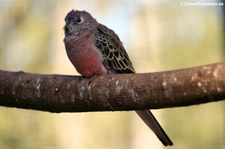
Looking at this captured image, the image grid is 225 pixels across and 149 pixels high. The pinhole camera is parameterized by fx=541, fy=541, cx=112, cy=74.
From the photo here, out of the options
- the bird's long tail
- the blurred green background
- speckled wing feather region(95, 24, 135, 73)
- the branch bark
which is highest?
the branch bark

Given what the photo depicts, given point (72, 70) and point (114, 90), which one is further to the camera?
point (72, 70)

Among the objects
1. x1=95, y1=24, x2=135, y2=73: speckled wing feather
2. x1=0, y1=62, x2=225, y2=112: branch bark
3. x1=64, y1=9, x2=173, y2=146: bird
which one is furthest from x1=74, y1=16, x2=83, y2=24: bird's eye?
x1=0, y1=62, x2=225, y2=112: branch bark

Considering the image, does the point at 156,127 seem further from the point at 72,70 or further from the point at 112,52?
the point at 72,70

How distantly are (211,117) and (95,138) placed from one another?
8.93 feet

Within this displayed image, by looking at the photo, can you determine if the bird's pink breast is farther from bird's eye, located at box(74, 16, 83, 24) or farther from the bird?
bird's eye, located at box(74, 16, 83, 24)

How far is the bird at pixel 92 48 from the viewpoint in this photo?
11.0ft

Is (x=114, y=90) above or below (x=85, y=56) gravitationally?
above

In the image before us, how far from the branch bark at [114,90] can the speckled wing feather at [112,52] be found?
23.0 inches

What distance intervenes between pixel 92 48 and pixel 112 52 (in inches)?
5.6

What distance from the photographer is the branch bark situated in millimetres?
2098

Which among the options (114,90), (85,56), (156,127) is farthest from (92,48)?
(114,90)

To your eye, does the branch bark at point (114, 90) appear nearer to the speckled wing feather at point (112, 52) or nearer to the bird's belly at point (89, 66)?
the bird's belly at point (89, 66)

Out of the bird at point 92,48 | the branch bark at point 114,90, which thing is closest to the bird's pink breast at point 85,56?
the bird at point 92,48

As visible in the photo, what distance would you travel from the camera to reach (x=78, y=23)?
3701 mm
